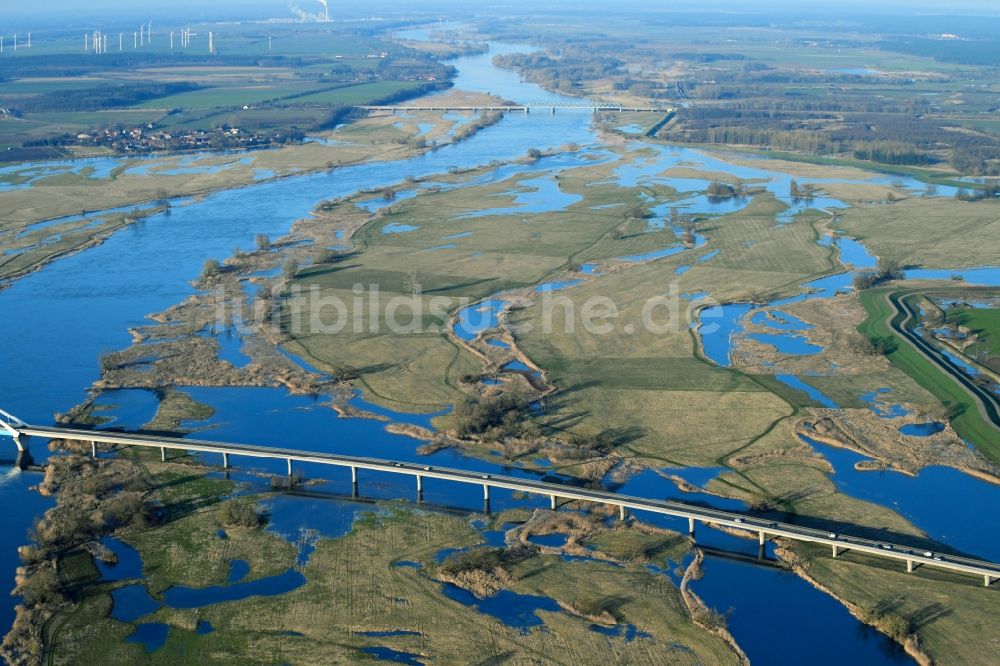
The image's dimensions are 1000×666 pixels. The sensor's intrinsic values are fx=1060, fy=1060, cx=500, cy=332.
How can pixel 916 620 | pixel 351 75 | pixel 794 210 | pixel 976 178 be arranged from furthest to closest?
pixel 351 75 → pixel 976 178 → pixel 794 210 → pixel 916 620

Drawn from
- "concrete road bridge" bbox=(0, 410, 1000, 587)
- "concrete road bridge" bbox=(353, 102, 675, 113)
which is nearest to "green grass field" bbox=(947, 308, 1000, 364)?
"concrete road bridge" bbox=(0, 410, 1000, 587)

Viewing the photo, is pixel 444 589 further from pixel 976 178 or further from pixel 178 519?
pixel 976 178

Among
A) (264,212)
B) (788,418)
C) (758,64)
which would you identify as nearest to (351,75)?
(758,64)

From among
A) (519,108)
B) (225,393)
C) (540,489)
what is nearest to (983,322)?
(540,489)

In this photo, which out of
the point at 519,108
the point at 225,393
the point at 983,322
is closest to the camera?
the point at 225,393

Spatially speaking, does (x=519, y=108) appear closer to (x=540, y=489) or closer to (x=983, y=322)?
(x=983, y=322)

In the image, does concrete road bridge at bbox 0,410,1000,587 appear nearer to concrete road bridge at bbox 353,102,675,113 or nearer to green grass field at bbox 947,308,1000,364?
green grass field at bbox 947,308,1000,364
